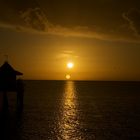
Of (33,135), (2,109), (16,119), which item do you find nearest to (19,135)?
(33,135)

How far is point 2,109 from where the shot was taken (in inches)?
1801

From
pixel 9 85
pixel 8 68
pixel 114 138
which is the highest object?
pixel 8 68

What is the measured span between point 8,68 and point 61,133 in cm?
1420

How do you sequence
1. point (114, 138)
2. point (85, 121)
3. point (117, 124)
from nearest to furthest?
point (114, 138)
point (117, 124)
point (85, 121)

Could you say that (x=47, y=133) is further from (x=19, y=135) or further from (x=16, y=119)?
(x=16, y=119)

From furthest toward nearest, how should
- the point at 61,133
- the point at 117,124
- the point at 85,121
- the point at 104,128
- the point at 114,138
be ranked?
the point at 85,121
the point at 117,124
the point at 104,128
the point at 61,133
the point at 114,138

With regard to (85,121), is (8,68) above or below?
above

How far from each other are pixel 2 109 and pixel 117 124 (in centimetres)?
1892

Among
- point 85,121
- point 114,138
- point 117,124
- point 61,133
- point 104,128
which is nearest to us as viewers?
point 114,138

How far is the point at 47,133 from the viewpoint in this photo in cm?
3434

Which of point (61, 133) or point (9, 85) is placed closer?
point (61, 133)

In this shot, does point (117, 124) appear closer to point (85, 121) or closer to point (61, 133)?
point (85, 121)

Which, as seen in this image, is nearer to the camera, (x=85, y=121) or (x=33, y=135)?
(x=33, y=135)

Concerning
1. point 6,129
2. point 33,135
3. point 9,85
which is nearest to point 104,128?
point 33,135
